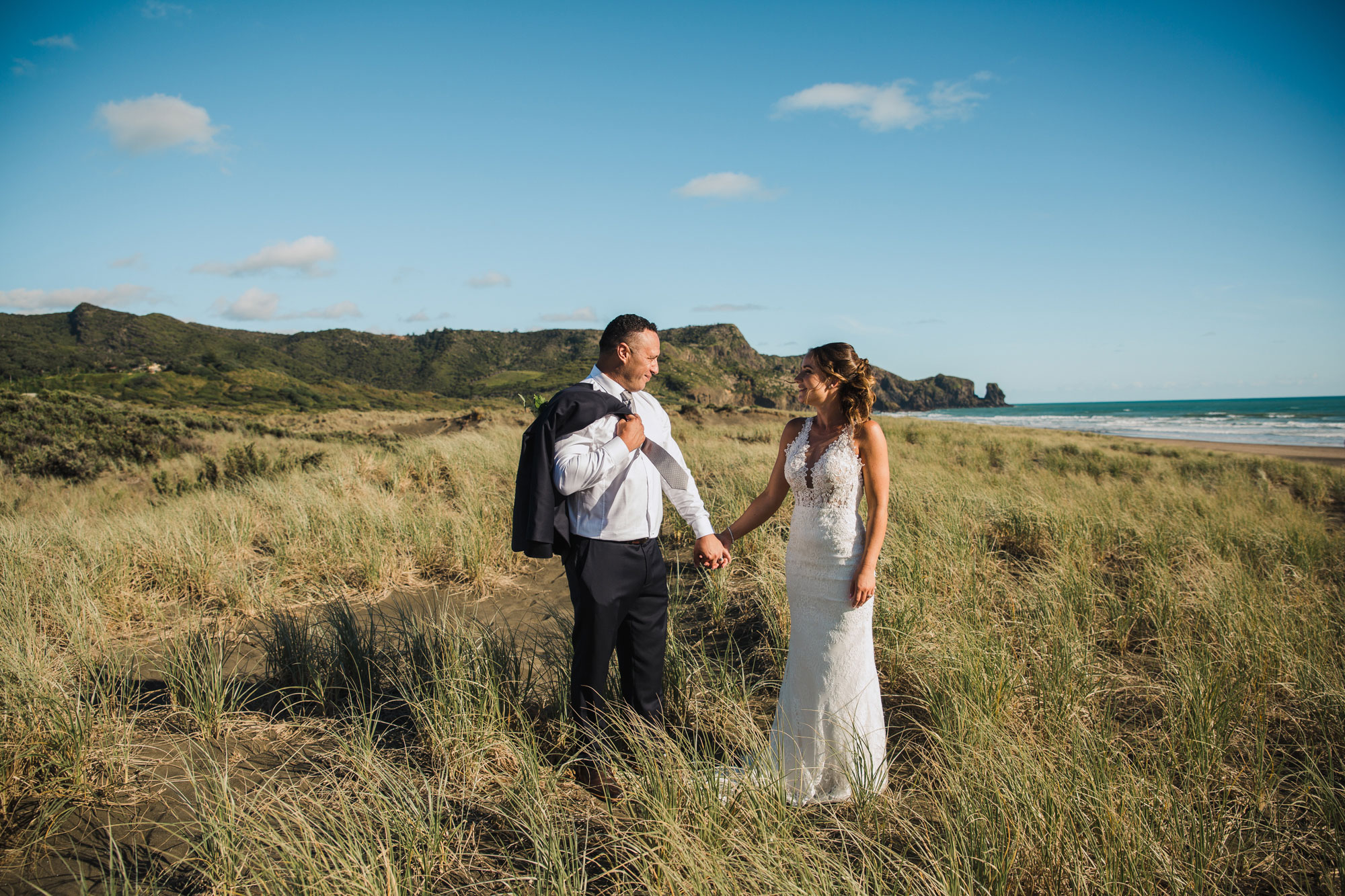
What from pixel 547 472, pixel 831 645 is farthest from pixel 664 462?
pixel 831 645

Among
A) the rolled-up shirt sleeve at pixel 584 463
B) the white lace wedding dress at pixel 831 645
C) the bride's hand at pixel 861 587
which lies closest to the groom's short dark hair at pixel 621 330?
the rolled-up shirt sleeve at pixel 584 463

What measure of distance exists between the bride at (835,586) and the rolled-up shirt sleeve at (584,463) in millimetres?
892

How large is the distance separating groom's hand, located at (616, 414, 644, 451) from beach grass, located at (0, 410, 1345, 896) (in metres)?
1.25

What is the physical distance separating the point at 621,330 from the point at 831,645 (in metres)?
1.78

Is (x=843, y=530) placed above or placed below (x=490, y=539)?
above

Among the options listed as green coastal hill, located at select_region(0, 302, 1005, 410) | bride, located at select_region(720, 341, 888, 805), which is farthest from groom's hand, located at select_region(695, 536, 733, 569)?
green coastal hill, located at select_region(0, 302, 1005, 410)

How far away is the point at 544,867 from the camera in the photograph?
73.5 inches

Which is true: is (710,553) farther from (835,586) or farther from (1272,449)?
(1272,449)

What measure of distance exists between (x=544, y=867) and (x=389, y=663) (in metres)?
2.05

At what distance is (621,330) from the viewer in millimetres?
2746

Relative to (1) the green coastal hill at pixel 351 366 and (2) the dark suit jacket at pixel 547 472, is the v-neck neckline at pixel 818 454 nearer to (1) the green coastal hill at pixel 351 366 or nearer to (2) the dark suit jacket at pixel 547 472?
(2) the dark suit jacket at pixel 547 472

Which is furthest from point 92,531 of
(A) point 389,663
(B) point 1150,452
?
(B) point 1150,452

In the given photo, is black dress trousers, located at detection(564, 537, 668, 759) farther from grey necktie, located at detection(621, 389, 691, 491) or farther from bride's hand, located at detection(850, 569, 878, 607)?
bride's hand, located at detection(850, 569, 878, 607)

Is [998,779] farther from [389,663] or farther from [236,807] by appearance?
[389,663]
